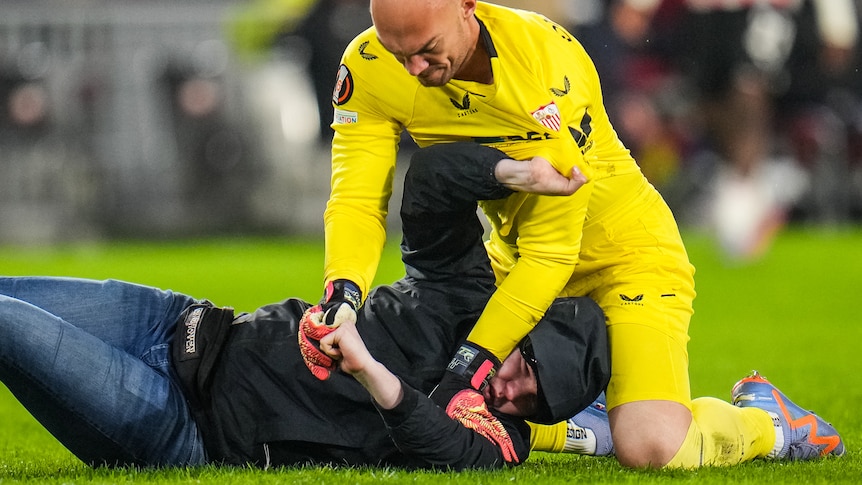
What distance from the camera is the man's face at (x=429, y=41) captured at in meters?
3.67

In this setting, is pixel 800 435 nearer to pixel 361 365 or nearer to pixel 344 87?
pixel 361 365

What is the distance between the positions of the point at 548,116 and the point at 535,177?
1.03ft

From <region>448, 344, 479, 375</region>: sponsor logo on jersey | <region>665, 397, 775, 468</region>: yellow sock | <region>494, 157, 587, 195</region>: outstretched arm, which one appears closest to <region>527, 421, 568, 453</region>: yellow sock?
<region>665, 397, 775, 468</region>: yellow sock

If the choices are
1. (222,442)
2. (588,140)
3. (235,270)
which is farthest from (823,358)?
(235,270)

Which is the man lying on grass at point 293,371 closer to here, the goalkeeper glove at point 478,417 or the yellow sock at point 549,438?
the goalkeeper glove at point 478,417

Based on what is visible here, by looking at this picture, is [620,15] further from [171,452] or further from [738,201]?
[171,452]

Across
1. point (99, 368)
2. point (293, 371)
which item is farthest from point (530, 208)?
point (99, 368)

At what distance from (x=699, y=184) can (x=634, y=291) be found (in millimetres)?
8825

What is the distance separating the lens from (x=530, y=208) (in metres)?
4.06

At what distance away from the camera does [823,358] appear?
6.48 metres

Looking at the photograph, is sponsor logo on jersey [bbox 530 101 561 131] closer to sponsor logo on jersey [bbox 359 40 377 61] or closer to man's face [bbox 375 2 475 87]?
man's face [bbox 375 2 475 87]

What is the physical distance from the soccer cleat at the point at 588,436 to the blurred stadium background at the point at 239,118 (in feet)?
26.7

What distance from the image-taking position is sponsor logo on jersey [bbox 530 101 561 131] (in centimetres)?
396

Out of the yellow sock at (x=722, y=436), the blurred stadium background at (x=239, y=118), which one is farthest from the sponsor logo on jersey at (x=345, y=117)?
the blurred stadium background at (x=239, y=118)
